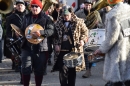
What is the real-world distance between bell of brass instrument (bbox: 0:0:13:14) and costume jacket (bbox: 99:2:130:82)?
4.65 metres

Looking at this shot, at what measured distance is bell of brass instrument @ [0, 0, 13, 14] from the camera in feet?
32.2

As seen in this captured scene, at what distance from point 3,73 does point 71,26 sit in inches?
121

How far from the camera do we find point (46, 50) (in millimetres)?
6879

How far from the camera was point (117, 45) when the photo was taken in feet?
18.3

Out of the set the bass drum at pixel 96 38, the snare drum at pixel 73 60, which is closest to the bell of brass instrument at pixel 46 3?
the bass drum at pixel 96 38

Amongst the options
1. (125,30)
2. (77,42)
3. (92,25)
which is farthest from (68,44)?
(92,25)

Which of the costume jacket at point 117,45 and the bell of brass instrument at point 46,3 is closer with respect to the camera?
the costume jacket at point 117,45

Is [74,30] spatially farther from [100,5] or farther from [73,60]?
[100,5]

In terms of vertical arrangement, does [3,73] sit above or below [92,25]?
below

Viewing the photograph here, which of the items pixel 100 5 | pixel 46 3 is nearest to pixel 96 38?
pixel 100 5

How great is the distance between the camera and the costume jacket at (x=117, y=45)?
551 centimetres

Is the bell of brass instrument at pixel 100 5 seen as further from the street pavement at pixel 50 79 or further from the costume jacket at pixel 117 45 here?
the costume jacket at pixel 117 45

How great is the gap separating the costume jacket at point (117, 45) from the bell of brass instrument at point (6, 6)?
465 cm

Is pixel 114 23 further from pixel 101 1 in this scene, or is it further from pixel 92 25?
pixel 101 1
